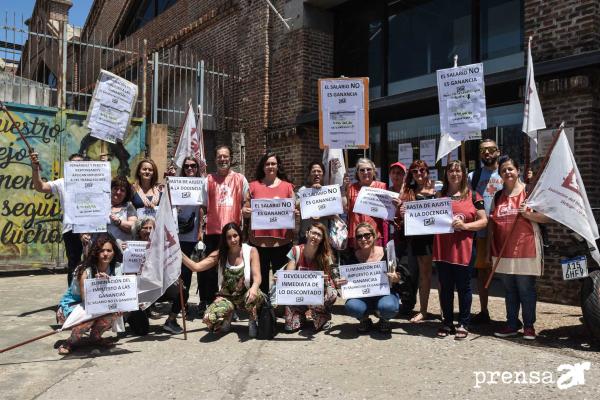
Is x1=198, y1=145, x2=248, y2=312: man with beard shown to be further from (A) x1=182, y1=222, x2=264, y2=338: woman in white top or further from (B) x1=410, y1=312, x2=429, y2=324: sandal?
(B) x1=410, y1=312, x2=429, y2=324: sandal

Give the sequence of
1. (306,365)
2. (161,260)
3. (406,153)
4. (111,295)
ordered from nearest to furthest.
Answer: (306,365) < (111,295) < (161,260) < (406,153)

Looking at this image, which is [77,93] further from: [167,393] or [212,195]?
[167,393]

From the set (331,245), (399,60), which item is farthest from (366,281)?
(399,60)

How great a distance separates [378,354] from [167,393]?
183cm

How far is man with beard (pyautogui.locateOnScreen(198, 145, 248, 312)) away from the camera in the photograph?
5.67 meters

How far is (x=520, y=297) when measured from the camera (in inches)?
194

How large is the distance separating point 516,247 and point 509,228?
0.61 ft

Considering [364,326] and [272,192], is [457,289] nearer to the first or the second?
[364,326]

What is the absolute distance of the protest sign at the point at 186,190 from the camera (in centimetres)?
554

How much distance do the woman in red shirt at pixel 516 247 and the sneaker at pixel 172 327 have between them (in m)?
3.11

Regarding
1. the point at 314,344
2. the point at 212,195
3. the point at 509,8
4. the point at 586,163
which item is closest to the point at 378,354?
the point at 314,344

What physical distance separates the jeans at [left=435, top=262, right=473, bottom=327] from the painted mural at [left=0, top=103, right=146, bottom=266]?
7.01 meters

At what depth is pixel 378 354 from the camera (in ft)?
14.9

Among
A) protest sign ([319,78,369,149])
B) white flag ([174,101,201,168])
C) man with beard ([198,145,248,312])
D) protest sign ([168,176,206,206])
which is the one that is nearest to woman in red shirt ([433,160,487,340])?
protest sign ([319,78,369,149])
